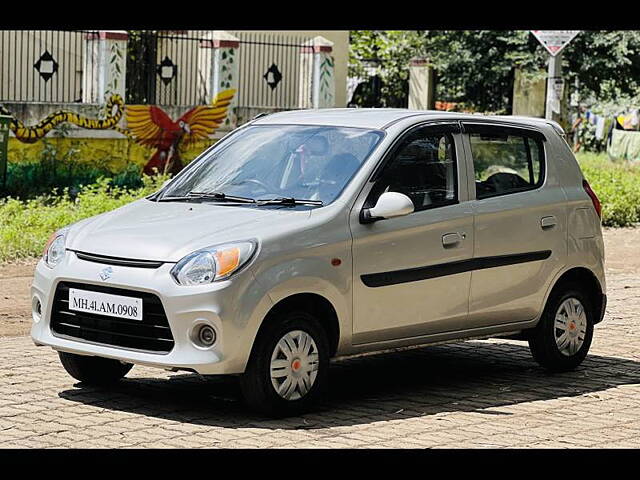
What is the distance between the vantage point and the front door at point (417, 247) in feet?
25.7

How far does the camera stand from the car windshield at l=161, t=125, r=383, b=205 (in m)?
8.01

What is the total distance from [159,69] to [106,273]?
19291 millimetres

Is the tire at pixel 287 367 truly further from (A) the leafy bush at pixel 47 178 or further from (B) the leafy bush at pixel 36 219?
(A) the leafy bush at pixel 47 178

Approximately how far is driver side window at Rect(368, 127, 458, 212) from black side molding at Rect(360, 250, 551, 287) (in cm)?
40

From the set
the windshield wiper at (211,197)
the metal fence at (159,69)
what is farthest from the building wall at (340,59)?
the windshield wiper at (211,197)

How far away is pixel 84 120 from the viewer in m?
22.2

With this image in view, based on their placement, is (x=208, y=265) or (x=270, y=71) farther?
(x=270, y=71)

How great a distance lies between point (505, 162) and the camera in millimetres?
9188

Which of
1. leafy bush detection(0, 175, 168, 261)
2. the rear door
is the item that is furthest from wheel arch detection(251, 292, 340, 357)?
leafy bush detection(0, 175, 168, 261)

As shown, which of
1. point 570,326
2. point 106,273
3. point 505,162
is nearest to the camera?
point 106,273

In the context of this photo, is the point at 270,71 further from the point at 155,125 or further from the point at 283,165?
the point at 283,165

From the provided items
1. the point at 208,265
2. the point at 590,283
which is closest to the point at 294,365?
the point at 208,265
